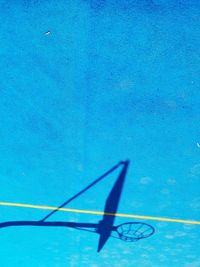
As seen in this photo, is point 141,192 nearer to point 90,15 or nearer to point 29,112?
point 29,112

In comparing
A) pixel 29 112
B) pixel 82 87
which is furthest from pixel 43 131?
pixel 82 87

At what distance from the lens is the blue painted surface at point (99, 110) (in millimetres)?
3404

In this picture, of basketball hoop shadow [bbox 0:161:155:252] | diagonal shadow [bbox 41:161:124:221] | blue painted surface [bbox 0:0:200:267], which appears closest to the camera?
blue painted surface [bbox 0:0:200:267]

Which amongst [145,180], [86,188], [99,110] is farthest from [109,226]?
[99,110]

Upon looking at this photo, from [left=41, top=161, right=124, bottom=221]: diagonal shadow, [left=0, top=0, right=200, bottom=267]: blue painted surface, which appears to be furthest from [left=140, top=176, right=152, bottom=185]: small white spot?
[left=41, top=161, right=124, bottom=221]: diagonal shadow

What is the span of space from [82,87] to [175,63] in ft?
3.43

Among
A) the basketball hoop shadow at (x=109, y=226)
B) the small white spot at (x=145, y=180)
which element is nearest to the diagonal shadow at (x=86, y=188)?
the basketball hoop shadow at (x=109, y=226)

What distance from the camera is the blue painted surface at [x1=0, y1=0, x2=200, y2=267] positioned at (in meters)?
3.40

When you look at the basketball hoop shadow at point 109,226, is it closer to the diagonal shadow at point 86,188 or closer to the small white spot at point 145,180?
the diagonal shadow at point 86,188

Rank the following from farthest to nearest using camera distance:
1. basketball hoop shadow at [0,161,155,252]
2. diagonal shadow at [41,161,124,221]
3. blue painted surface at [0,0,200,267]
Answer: basketball hoop shadow at [0,161,155,252] < diagonal shadow at [41,161,124,221] < blue painted surface at [0,0,200,267]

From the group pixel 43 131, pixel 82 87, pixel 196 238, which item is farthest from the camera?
pixel 196 238

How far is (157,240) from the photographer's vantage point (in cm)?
463

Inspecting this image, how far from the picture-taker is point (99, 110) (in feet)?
12.4

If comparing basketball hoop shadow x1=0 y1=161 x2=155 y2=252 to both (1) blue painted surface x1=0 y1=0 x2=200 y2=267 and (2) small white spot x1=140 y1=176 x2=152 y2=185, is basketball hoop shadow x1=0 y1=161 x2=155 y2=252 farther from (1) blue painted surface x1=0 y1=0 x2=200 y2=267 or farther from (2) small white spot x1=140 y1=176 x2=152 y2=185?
(2) small white spot x1=140 y1=176 x2=152 y2=185
